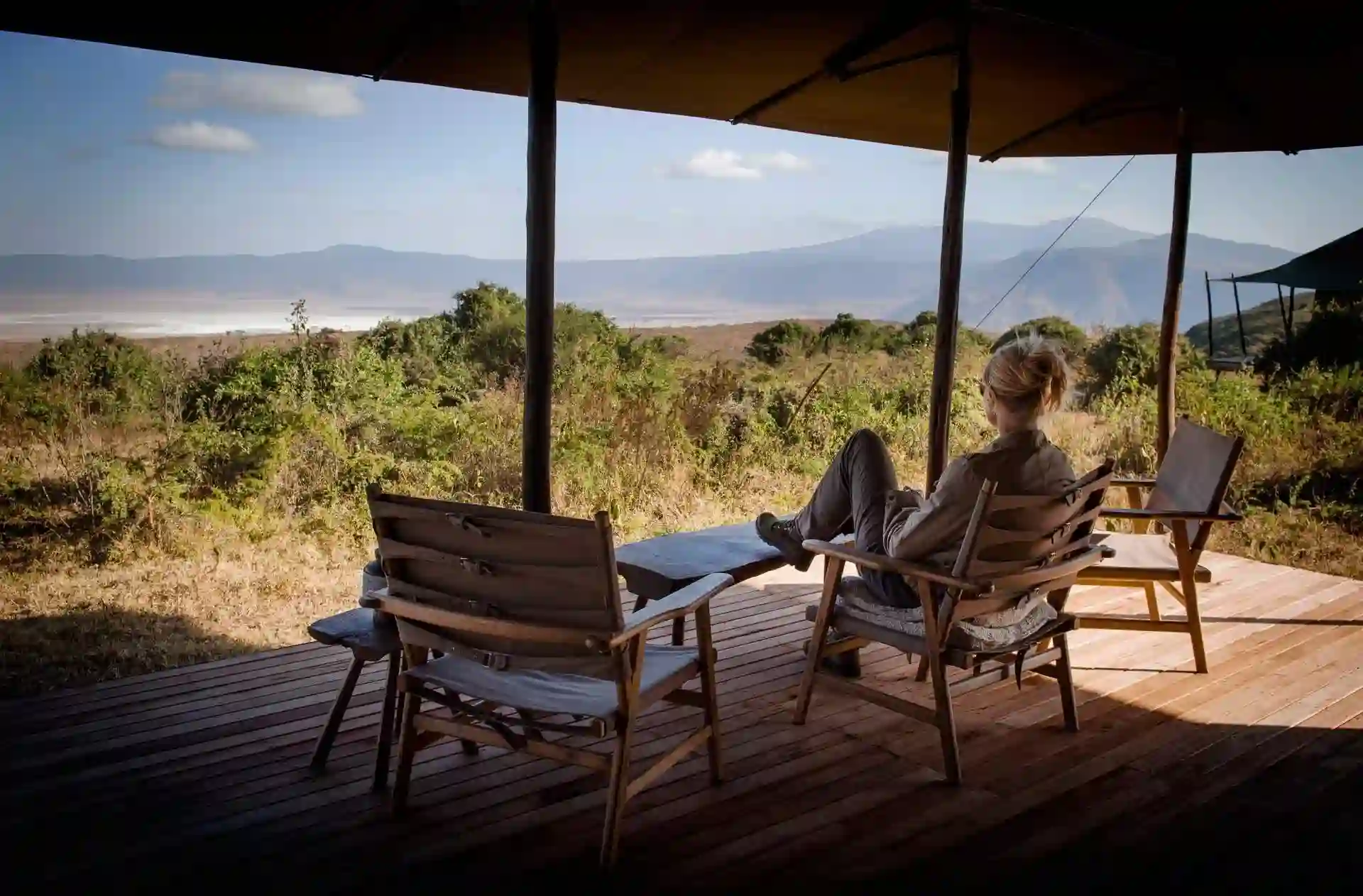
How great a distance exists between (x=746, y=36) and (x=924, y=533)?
1.97m

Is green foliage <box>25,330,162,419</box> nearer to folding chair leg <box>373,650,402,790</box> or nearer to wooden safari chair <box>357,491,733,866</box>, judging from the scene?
folding chair leg <box>373,650,402,790</box>

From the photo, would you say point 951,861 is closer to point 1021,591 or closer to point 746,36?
point 1021,591

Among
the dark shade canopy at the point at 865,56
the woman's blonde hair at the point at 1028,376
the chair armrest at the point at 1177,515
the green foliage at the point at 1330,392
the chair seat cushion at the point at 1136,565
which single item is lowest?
the chair seat cushion at the point at 1136,565

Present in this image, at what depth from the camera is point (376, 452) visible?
6.27 m

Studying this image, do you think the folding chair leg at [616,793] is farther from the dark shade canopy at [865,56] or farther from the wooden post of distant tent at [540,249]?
the dark shade canopy at [865,56]

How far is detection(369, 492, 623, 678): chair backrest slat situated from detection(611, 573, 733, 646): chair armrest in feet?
0.15

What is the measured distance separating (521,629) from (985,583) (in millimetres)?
1209

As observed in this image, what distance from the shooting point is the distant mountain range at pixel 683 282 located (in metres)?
5.90

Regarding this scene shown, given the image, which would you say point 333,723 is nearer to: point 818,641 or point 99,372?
point 818,641

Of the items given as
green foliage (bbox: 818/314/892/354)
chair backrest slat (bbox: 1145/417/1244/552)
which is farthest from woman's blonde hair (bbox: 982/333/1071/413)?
green foliage (bbox: 818/314/892/354)

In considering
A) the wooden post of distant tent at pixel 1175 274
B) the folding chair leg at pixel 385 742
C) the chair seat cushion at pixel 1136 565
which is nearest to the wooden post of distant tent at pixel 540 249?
the folding chair leg at pixel 385 742

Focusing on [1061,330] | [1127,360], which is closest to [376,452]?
[1127,360]

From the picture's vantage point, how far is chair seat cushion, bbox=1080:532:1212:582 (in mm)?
3502

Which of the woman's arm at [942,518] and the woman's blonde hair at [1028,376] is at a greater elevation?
the woman's blonde hair at [1028,376]
